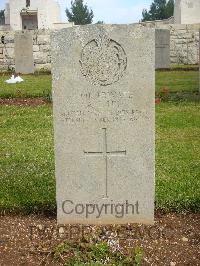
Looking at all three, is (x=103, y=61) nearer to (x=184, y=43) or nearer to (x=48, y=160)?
(x=48, y=160)

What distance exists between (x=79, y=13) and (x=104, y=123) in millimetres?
A: 70495

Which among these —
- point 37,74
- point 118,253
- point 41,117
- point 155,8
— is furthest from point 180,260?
point 155,8

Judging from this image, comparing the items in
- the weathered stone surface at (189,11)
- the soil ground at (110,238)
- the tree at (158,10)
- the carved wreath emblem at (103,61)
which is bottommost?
the soil ground at (110,238)

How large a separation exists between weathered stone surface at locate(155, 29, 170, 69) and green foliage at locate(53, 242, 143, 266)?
1629 cm

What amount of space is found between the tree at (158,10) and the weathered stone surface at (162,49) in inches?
1971

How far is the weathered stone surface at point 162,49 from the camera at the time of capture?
63.9 ft

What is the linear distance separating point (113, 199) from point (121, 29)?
1287mm

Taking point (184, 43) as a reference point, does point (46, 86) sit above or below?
below

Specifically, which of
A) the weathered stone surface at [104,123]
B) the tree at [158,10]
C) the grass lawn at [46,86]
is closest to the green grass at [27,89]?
the grass lawn at [46,86]

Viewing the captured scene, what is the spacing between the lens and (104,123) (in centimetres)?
→ 396

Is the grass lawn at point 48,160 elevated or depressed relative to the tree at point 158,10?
depressed

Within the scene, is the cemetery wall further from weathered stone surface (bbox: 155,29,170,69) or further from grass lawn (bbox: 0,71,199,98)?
grass lawn (bbox: 0,71,199,98)

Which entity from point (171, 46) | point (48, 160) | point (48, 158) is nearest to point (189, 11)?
point (171, 46)

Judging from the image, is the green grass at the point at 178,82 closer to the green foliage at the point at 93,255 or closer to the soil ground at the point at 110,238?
the soil ground at the point at 110,238
